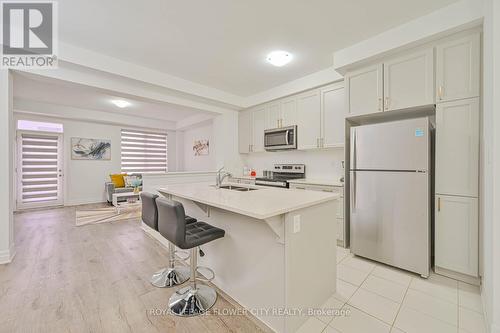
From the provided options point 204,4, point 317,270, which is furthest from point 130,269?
point 204,4

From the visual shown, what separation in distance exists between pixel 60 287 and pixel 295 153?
154 inches

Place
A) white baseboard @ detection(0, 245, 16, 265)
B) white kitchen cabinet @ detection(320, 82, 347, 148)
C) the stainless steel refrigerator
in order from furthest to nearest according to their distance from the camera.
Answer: white kitchen cabinet @ detection(320, 82, 347, 148) → white baseboard @ detection(0, 245, 16, 265) → the stainless steel refrigerator

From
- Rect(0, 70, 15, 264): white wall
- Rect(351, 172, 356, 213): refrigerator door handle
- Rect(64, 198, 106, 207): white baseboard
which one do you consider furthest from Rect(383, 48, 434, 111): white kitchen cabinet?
Rect(64, 198, 106, 207): white baseboard

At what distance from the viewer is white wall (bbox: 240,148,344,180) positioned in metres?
3.75

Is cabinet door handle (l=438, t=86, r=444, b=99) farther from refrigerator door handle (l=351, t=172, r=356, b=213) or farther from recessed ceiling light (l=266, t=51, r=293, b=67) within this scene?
recessed ceiling light (l=266, t=51, r=293, b=67)

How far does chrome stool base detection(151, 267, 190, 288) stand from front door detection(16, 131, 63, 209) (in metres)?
5.66

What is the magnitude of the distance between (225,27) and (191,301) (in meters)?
2.82

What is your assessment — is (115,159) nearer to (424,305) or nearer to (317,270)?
(317,270)

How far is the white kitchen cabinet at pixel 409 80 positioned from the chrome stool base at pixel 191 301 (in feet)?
9.27

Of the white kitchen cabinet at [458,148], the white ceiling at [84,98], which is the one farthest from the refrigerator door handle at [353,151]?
the white ceiling at [84,98]

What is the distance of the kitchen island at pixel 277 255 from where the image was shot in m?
1.49

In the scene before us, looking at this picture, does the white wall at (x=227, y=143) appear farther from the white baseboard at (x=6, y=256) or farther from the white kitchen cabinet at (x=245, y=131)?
the white baseboard at (x=6, y=256)

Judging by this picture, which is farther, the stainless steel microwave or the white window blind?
the white window blind

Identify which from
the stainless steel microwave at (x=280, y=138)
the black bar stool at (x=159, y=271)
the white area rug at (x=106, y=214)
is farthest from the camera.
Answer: the white area rug at (x=106, y=214)
